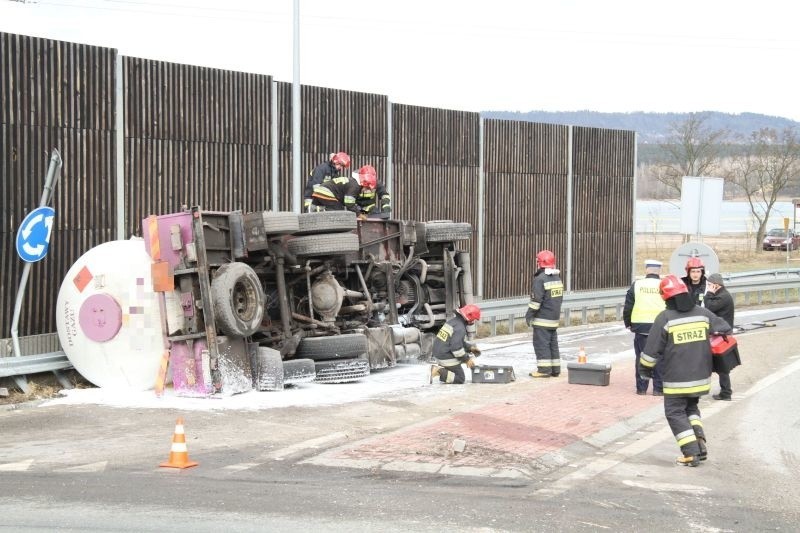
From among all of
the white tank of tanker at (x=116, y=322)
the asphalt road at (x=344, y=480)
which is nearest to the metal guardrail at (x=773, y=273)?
the asphalt road at (x=344, y=480)

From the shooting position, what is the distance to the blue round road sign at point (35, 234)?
515 inches

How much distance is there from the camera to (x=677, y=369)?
957cm

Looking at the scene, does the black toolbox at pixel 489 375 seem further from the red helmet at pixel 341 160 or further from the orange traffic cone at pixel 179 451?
the orange traffic cone at pixel 179 451

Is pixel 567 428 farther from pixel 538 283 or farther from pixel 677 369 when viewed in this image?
pixel 538 283

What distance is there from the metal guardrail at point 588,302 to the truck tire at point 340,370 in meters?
6.41

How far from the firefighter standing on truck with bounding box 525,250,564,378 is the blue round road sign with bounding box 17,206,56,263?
629 cm

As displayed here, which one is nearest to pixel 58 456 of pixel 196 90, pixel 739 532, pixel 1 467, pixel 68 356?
pixel 1 467

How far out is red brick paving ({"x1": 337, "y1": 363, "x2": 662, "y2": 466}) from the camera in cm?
941

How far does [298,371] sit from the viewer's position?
44.0 feet

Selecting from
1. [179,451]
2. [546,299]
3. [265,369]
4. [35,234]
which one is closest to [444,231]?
[546,299]

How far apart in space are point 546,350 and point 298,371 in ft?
11.5

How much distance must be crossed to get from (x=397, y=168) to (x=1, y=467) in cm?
1379

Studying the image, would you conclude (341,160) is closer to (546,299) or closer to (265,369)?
(546,299)

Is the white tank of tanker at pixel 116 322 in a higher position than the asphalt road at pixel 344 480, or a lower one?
higher
